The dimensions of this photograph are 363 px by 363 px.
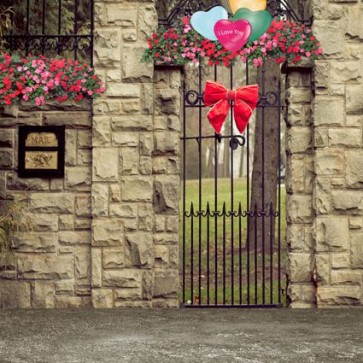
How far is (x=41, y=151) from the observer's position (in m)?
6.69

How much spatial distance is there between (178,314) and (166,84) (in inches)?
86.1

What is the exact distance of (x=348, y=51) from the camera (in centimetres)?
660

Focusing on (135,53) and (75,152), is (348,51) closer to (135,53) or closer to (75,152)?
(135,53)

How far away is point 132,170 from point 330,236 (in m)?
1.97

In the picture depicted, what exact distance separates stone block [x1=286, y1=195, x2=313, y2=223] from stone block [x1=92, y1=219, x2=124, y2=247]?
1650 millimetres

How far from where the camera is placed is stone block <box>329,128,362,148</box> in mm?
6570

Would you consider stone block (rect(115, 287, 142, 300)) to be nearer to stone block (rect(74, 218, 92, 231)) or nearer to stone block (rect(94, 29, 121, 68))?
stone block (rect(74, 218, 92, 231))

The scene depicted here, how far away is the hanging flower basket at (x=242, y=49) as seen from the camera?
659cm

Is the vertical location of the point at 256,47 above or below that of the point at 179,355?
above

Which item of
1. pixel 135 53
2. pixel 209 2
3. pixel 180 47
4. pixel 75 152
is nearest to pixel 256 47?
pixel 180 47

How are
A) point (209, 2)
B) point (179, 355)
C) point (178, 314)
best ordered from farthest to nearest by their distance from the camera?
1. point (209, 2)
2. point (178, 314)
3. point (179, 355)

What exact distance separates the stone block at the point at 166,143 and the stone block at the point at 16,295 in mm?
1807

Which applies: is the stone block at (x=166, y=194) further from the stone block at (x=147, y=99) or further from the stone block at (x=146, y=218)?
the stone block at (x=147, y=99)

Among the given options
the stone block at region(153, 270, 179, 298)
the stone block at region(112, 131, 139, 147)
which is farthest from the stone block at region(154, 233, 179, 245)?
the stone block at region(112, 131, 139, 147)
